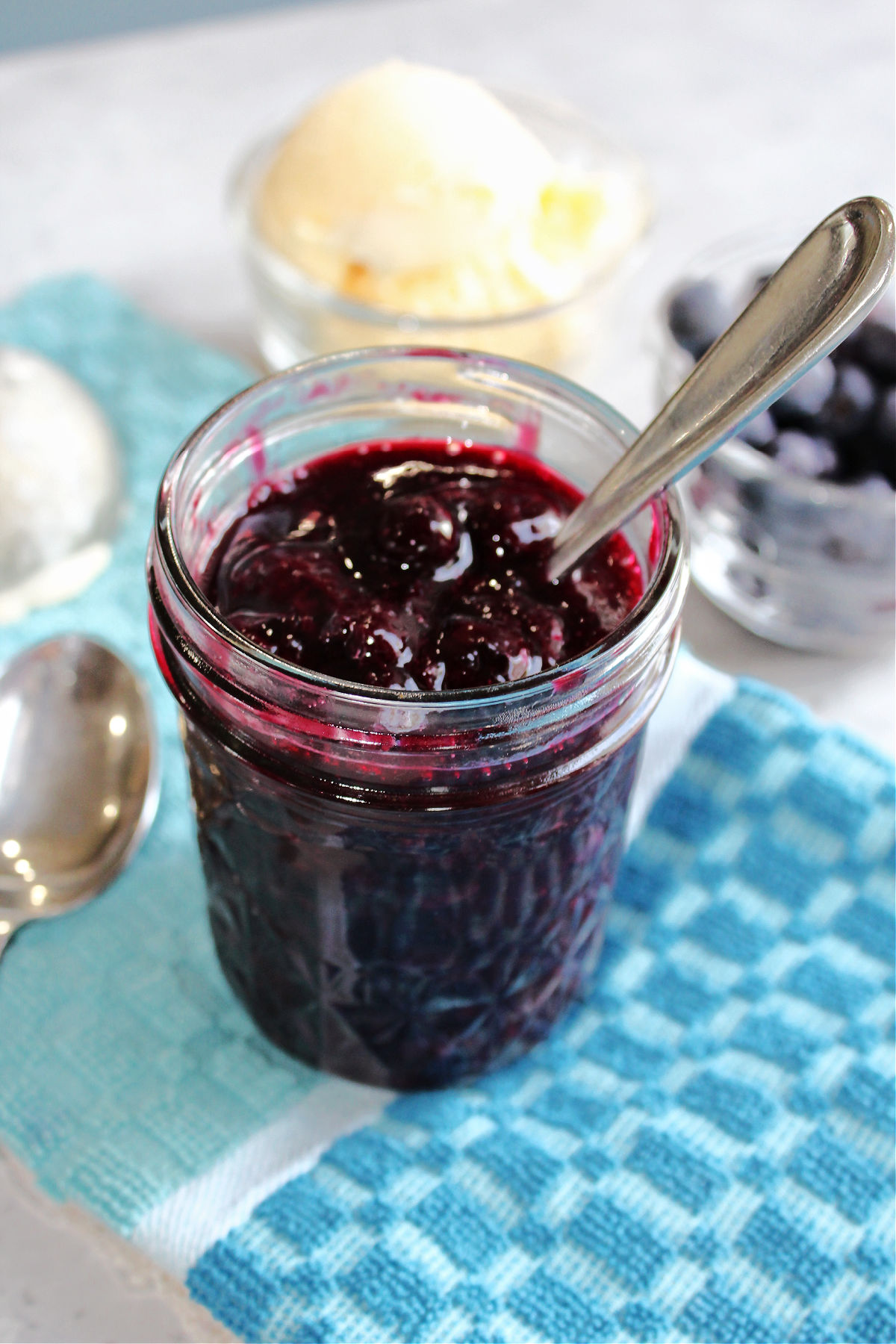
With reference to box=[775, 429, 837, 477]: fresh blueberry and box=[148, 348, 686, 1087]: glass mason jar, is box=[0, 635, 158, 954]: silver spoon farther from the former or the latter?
box=[775, 429, 837, 477]: fresh blueberry

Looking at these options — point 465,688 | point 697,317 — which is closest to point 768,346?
point 465,688

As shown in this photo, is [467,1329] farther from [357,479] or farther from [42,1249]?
[357,479]

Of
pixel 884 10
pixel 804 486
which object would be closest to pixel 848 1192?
pixel 804 486

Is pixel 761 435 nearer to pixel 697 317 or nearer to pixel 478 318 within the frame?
pixel 697 317

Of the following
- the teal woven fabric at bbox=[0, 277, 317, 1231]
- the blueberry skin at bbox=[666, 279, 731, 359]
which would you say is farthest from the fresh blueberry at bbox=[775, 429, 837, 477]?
the teal woven fabric at bbox=[0, 277, 317, 1231]

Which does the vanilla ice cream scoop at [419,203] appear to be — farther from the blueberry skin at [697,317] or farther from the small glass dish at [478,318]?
the blueberry skin at [697,317]
